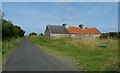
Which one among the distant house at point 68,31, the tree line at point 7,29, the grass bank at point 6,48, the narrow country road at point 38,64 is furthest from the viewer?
the distant house at point 68,31

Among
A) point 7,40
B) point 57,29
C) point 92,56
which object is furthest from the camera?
point 57,29

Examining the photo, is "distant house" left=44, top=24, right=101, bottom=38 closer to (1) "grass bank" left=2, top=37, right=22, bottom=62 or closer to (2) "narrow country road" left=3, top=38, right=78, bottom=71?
(1) "grass bank" left=2, top=37, right=22, bottom=62

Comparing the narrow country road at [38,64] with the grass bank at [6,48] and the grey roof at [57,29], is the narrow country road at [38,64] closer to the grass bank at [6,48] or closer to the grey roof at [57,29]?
the grass bank at [6,48]

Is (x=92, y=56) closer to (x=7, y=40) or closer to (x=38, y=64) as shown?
(x=38, y=64)

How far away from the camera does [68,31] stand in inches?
3465

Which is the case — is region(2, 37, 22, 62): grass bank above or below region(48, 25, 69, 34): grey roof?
below

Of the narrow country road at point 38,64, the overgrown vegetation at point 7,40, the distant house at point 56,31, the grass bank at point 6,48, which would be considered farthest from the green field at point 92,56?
the distant house at point 56,31

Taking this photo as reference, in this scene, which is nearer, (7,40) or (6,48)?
(6,48)

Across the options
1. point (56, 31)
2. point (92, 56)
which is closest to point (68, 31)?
point (56, 31)

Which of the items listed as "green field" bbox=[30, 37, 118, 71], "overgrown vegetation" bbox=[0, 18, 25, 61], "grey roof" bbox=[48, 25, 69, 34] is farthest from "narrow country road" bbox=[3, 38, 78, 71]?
"grey roof" bbox=[48, 25, 69, 34]

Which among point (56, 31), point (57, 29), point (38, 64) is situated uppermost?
point (57, 29)

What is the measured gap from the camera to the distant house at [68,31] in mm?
83938

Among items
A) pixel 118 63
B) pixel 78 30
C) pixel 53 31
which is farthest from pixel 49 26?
pixel 118 63

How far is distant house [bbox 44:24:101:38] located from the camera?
8394 cm
